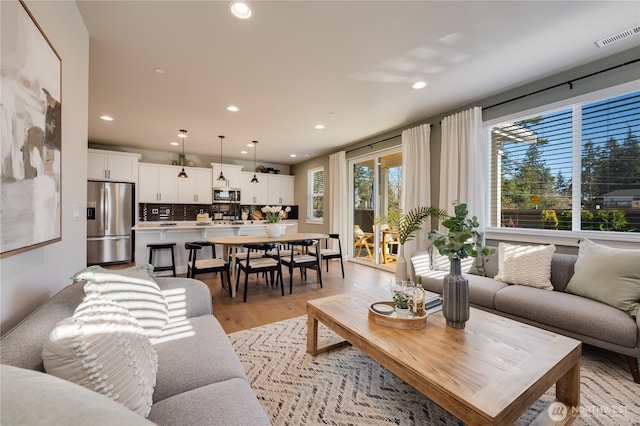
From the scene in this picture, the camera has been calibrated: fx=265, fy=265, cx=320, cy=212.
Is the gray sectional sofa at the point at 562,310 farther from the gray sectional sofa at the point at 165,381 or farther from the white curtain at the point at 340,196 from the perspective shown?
the white curtain at the point at 340,196

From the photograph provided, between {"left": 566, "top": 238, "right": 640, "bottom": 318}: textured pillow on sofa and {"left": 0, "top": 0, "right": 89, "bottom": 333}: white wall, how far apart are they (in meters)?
3.65

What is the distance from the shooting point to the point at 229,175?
23.0 feet

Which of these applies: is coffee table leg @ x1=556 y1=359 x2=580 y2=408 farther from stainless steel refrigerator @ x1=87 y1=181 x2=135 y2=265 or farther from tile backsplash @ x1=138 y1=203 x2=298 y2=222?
tile backsplash @ x1=138 y1=203 x2=298 y2=222

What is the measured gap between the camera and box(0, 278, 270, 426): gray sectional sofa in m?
0.44

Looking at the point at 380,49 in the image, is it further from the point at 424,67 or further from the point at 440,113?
the point at 440,113

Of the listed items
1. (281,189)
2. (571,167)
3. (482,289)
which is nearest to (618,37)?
(571,167)

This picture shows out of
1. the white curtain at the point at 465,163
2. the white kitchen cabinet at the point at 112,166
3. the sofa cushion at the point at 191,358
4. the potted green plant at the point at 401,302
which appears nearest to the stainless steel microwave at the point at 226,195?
the white kitchen cabinet at the point at 112,166

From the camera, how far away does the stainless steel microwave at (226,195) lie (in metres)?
6.87

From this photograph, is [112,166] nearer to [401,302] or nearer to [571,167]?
[401,302]

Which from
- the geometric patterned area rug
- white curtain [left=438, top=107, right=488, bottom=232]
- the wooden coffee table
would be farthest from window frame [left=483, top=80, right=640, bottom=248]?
the wooden coffee table

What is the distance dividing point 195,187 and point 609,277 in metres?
7.15

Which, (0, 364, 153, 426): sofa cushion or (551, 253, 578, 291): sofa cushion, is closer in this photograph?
(0, 364, 153, 426): sofa cushion

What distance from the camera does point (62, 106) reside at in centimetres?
154

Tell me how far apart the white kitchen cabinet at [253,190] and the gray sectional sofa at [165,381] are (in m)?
5.57
